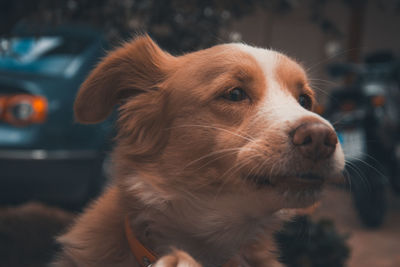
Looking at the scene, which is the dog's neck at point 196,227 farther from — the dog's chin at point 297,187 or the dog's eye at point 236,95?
the dog's eye at point 236,95

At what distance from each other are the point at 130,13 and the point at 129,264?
75.3 inches

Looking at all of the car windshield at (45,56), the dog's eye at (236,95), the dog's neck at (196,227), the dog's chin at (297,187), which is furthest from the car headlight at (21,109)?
the dog's chin at (297,187)

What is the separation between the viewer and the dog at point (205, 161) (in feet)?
6.14

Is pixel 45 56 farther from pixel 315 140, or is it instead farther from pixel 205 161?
pixel 315 140

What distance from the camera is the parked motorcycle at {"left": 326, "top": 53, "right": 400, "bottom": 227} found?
534 centimetres

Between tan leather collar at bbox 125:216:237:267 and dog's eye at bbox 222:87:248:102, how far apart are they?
2.04ft

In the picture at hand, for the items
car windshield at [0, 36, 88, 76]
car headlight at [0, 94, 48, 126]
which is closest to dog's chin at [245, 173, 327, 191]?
car headlight at [0, 94, 48, 126]

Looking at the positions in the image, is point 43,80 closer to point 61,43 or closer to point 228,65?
point 61,43

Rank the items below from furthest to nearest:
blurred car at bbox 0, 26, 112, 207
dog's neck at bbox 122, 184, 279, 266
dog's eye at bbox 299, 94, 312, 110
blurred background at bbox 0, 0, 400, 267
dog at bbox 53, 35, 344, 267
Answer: blurred car at bbox 0, 26, 112, 207 < blurred background at bbox 0, 0, 400, 267 < dog's eye at bbox 299, 94, 312, 110 < dog's neck at bbox 122, 184, 279, 266 < dog at bbox 53, 35, 344, 267

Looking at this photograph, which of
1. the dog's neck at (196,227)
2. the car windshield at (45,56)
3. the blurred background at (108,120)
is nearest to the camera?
the dog's neck at (196,227)

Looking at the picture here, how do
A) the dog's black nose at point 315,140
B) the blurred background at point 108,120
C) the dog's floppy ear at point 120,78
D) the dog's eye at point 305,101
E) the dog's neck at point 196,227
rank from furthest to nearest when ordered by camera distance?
the blurred background at point 108,120
the dog's eye at point 305,101
the dog's floppy ear at point 120,78
the dog's neck at point 196,227
the dog's black nose at point 315,140

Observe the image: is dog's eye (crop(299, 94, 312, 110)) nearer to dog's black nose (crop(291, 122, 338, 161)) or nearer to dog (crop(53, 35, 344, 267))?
dog (crop(53, 35, 344, 267))

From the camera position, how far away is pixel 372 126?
557 centimetres

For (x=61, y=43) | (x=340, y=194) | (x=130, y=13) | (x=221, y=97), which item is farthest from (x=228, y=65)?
(x=340, y=194)
